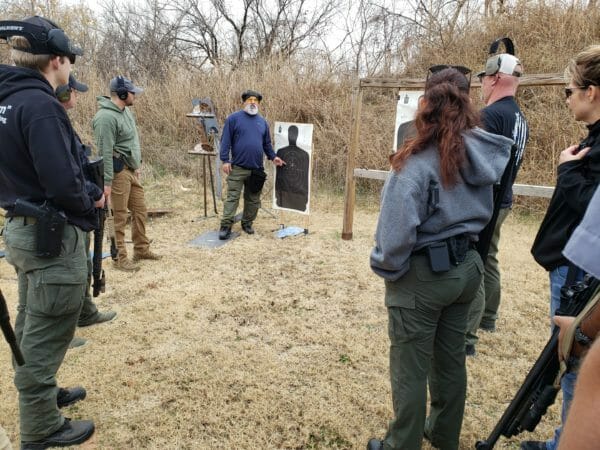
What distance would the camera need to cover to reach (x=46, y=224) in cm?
195

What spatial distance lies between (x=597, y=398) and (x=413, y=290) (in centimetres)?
119

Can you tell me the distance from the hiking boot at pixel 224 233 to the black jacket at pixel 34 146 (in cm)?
401

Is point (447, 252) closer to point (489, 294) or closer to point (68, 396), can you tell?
point (489, 294)

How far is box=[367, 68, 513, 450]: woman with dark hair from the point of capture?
5.41ft

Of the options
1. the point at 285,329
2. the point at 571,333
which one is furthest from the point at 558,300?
the point at 285,329

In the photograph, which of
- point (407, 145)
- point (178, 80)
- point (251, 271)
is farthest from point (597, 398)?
point (178, 80)

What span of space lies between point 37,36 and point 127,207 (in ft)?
10.6

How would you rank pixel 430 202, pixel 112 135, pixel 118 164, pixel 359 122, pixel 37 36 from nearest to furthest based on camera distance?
pixel 430 202 < pixel 37 36 < pixel 112 135 < pixel 118 164 < pixel 359 122

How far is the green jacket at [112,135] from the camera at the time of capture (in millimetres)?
4293

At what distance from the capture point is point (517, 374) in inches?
115

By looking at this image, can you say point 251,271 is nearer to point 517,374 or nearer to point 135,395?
point 135,395

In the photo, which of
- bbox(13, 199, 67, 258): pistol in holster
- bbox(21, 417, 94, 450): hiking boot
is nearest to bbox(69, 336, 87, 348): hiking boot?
bbox(21, 417, 94, 450): hiking boot

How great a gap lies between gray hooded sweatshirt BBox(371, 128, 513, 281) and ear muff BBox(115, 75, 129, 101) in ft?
12.3

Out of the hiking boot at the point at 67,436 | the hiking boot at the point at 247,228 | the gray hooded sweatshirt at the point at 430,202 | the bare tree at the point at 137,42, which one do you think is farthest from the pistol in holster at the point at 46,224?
the bare tree at the point at 137,42
